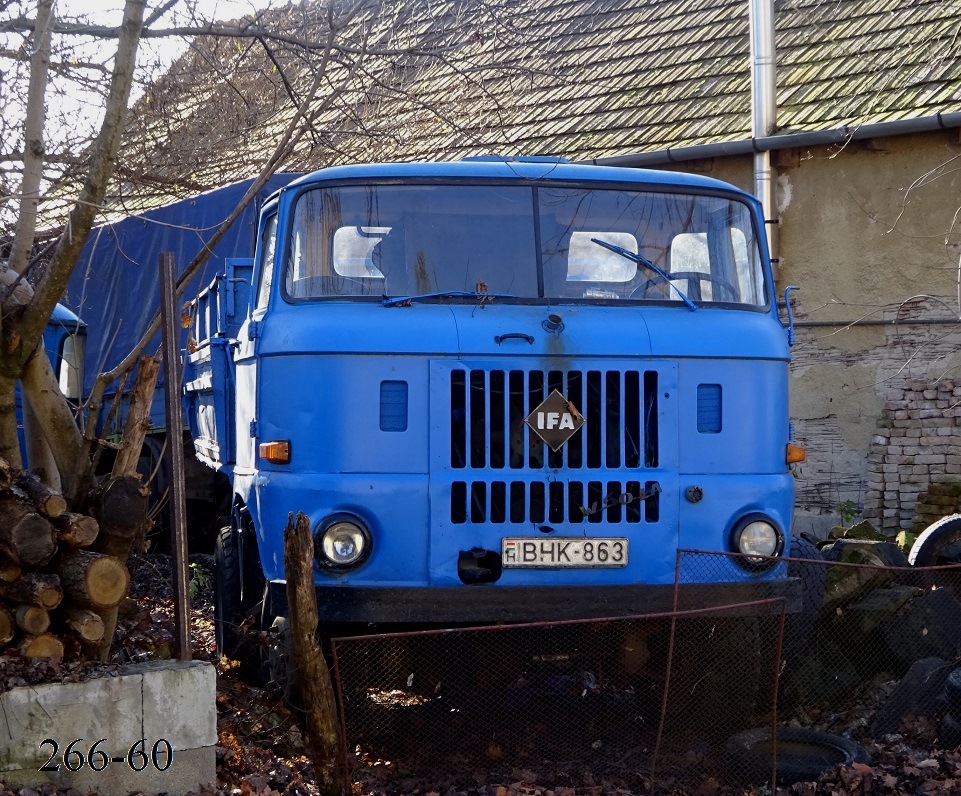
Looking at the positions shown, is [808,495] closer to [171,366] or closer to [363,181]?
[363,181]

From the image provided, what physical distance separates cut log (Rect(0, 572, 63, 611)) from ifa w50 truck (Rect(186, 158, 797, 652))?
1.03 metres

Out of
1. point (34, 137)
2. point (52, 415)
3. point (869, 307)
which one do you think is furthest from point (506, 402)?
point (869, 307)

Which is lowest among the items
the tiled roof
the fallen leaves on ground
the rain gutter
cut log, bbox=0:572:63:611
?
the fallen leaves on ground

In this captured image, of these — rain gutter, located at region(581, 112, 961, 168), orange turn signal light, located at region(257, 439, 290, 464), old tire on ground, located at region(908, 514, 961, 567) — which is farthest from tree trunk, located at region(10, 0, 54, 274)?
rain gutter, located at region(581, 112, 961, 168)

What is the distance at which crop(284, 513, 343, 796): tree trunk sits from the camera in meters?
5.05

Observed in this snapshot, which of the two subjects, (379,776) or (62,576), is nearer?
(62,576)

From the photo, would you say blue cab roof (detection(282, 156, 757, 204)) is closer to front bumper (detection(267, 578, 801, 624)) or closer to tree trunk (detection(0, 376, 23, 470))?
tree trunk (detection(0, 376, 23, 470))

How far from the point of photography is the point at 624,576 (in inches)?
222

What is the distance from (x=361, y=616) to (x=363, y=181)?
2.05 meters

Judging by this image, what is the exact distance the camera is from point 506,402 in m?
5.56

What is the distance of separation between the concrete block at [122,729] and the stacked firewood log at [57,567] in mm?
295

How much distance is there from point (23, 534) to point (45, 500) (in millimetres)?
168

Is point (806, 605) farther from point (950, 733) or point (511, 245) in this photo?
→ point (511, 245)

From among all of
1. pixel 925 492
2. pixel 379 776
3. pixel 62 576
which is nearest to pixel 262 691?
pixel 379 776
